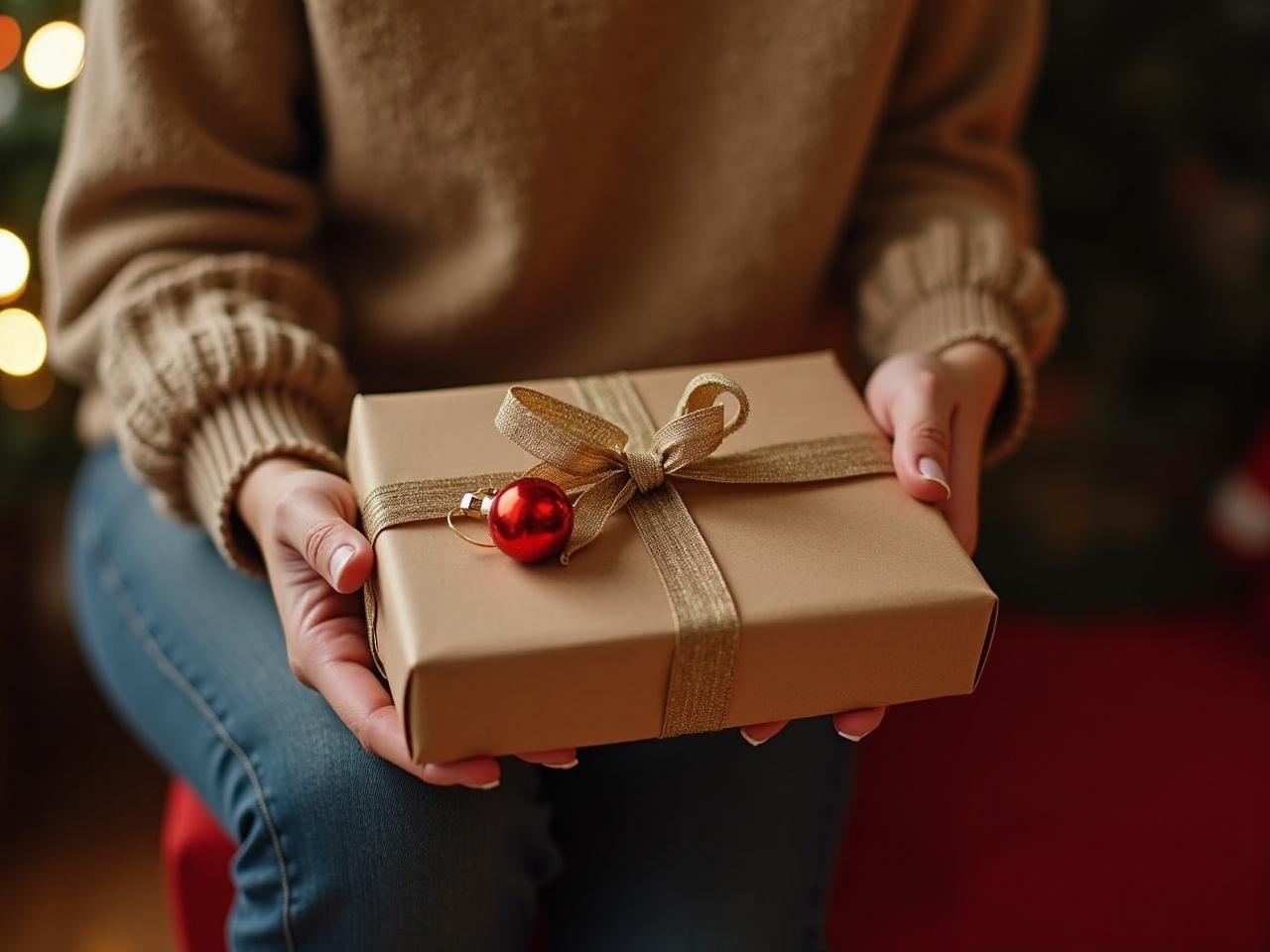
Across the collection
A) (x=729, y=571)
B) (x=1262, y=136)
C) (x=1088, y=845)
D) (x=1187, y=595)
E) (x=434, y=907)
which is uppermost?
(x=729, y=571)

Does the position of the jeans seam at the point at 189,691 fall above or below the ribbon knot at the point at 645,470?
below

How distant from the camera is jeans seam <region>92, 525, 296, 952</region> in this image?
27.8 inches

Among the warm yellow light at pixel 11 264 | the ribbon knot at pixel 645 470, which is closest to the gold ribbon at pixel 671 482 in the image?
the ribbon knot at pixel 645 470

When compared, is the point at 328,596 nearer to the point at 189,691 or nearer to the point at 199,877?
the point at 189,691

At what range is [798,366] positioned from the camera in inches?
30.0

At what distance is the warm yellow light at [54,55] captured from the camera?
1126mm

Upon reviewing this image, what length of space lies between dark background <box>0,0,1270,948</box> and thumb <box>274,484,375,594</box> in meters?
0.71

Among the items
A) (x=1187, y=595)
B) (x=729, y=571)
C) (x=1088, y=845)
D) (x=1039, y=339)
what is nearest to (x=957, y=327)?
(x=1039, y=339)

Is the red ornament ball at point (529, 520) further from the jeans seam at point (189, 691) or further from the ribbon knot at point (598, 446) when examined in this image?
the jeans seam at point (189, 691)

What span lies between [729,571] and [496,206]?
395mm

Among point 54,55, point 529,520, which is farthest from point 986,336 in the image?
point 54,55

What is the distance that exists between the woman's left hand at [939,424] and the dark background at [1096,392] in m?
0.60

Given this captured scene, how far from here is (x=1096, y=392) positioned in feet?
4.66

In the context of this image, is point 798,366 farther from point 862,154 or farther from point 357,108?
point 357,108
